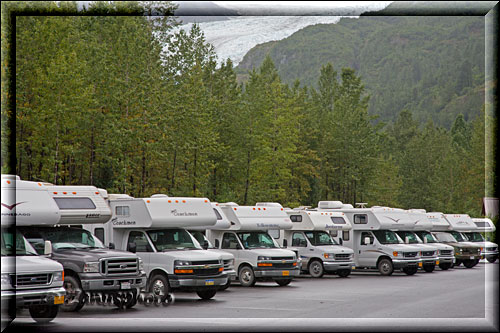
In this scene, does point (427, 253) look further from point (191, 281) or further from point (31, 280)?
point (31, 280)

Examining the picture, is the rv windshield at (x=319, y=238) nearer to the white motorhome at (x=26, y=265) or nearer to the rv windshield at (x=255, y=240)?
Answer: the rv windshield at (x=255, y=240)

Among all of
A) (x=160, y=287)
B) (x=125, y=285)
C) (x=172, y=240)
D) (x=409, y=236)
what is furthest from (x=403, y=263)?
(x=125, y=285)

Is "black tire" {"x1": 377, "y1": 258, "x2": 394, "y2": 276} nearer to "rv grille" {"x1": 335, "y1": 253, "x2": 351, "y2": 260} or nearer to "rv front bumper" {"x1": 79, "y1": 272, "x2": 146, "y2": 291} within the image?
"rv grille" {"x1": 335, "y1": 253, "x2": 351, "y2": 260}

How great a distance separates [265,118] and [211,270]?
31.5 metres

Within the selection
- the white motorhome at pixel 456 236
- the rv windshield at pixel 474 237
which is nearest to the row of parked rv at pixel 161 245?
the white motorhome at pixel 456 236

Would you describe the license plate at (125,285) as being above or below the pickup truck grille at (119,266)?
below

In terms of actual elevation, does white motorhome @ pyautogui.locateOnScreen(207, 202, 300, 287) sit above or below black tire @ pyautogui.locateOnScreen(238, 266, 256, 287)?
above

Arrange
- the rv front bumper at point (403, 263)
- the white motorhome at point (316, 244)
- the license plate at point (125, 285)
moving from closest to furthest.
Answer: the license plate at point (125, 285) < the white motorhome at point (316, 244) < the rv front bumper at point (403, 263)

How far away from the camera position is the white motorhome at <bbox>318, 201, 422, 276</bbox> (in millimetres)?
30203

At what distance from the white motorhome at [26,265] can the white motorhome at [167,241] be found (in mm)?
3853

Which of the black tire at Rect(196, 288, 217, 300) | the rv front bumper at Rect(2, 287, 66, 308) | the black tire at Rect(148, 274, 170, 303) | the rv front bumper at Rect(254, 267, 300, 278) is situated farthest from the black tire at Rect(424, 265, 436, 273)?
the rv front bumper at Rect(2, 287, 66, 308)

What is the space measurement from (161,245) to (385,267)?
14.0 m

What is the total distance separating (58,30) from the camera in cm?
3162

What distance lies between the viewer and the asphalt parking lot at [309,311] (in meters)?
13.6
